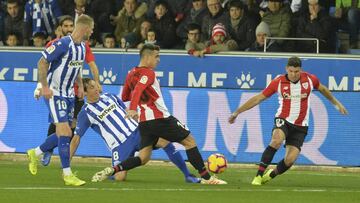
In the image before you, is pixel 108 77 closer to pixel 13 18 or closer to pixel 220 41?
pixel 220 41

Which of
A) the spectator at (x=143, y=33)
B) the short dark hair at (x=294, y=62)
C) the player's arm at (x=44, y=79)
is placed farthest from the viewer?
the spectator at (x=143, y=33)

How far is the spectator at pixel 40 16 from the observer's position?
76.7ft

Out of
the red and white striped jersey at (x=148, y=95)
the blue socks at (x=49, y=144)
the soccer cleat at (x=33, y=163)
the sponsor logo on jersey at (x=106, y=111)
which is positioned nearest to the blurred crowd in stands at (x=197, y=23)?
the blue socks at (x=49, y=144)

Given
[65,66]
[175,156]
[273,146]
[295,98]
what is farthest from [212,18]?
[65,66]

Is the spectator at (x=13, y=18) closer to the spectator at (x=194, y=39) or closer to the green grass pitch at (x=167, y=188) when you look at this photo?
the spectator at (x=194, y=39)

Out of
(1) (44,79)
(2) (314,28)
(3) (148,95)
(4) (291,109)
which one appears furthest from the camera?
(2) (314,28)

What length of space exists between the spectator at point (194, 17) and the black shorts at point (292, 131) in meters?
6.34

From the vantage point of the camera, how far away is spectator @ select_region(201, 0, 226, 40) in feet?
71.6

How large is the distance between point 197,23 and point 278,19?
1.66 m

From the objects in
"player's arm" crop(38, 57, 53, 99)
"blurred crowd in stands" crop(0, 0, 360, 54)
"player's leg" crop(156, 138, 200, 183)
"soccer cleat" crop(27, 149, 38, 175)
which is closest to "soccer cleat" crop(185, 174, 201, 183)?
"player's leg" crop(156, 138, 200, 183)

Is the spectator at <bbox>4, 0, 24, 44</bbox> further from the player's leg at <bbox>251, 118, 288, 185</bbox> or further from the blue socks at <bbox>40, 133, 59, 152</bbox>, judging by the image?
the player's leg at <bbox>251, 118, 288, 185</bbox>

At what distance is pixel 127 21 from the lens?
22938 millimetres

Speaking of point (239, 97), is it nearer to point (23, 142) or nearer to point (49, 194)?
point (23, 142)

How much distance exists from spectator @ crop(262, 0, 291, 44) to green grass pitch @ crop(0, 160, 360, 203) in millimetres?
3384
